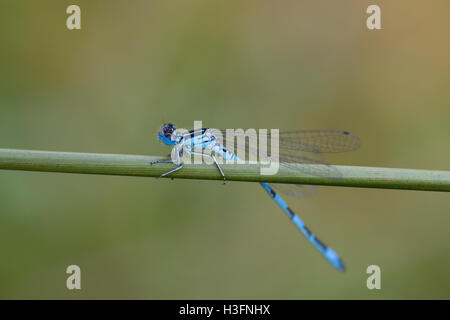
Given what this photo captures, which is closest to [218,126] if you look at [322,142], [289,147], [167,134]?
[167,134]

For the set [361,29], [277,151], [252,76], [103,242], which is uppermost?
[361,29]

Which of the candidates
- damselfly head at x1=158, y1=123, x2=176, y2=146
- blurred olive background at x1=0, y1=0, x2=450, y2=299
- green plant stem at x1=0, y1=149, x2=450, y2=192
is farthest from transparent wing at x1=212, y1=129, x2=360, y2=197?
blurred olive background at x1=0, y1=0, x2=450, y2=299

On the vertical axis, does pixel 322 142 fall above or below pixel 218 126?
below

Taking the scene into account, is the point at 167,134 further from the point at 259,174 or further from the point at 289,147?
the point at 259,174

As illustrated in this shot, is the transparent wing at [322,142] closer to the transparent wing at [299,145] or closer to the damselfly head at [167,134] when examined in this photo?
the transparent wing at [299,145]

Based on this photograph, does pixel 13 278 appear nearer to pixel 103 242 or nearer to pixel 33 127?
pixel 103 242

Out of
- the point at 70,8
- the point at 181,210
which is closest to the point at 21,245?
the point at 181,210
